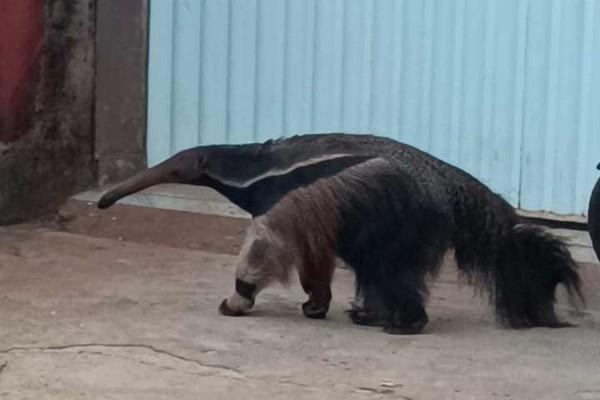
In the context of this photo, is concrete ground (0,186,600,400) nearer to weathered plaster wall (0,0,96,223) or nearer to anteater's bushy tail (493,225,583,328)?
anteater's bushy tail (493,225,583,328)

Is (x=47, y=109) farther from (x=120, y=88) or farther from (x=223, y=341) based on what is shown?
(x=223, y=341)

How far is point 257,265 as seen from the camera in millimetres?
6949

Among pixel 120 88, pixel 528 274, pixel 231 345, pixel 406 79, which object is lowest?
pixel 231 345

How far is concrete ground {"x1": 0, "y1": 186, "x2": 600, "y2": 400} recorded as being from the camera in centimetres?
580

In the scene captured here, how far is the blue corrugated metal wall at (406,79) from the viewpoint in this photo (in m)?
8.43

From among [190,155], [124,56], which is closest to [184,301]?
[190,155]

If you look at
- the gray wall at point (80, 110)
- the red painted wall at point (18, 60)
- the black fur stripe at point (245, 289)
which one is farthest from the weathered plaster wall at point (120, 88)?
the black fur stripe at point (245, 289)

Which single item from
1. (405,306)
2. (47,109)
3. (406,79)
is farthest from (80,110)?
(405,306)

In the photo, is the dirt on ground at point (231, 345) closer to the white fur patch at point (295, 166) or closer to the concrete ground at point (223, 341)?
the concrete ground at point (223, 341)

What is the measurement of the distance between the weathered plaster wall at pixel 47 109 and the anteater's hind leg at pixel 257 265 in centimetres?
303

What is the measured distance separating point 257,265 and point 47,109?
3.23 m

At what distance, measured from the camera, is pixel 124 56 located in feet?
32.3

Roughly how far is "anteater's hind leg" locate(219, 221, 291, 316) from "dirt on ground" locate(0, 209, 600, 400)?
118 mm

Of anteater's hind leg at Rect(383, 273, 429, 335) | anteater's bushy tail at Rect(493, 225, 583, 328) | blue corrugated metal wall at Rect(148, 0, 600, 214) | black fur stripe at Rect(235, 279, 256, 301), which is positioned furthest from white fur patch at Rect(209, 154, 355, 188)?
blue corrugated metal wall at Rect(148, 0, 600, 214)
